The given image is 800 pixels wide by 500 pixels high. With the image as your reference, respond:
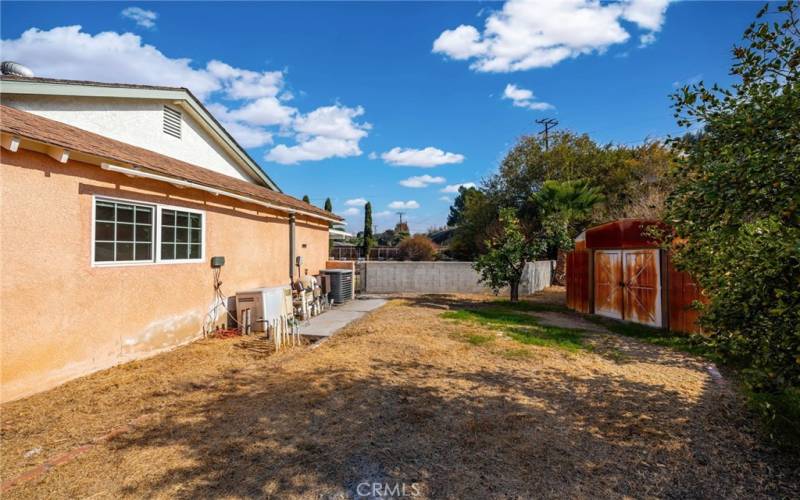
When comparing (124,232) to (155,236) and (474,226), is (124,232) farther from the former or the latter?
(474,226)

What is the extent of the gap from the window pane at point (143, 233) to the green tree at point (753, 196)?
7.86m

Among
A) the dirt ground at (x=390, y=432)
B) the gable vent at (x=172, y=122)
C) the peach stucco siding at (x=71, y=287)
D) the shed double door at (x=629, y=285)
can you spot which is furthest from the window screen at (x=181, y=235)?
the shed double door at (x=629, y=285)

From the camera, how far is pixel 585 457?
11.6 ft

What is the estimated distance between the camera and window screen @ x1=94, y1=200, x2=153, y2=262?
590 cm

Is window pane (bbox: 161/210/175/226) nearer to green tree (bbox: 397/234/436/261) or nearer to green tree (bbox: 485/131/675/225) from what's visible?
green tree (bbox: 485/131/675/225)

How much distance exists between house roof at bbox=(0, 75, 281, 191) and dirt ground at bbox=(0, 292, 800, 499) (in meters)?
5.20

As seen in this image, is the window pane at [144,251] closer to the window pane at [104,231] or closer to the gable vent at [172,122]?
the window pane at [104,231]

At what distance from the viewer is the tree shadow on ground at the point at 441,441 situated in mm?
3088

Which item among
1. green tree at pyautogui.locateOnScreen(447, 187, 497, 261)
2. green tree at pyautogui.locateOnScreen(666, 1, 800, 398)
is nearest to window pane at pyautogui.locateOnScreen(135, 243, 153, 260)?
green tree at pyautogui.locateOnScreen(666, 1, 800, 398)

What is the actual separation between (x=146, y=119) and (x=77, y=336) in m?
5.91

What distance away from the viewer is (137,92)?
8.53m

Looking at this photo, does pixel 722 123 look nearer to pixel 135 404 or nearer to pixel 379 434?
pixel 379 434

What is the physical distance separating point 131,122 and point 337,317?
697 centimetres

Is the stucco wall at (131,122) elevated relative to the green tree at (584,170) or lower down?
lower down
